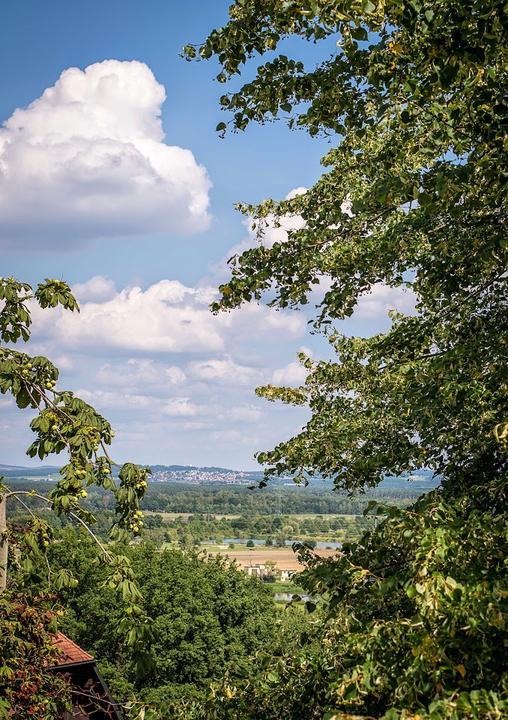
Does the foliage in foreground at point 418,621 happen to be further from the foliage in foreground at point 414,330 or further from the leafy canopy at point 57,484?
the leafy canopy at point 57,484

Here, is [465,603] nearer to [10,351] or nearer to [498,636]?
[498,636]

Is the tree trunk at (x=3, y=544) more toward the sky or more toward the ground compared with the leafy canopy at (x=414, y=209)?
more toward the ground

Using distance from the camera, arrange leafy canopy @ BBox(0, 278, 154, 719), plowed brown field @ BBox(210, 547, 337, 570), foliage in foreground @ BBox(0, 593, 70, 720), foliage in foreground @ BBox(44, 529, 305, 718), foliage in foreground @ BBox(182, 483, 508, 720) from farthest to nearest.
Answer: plowed brown field @ BBox(210, 547, 337, 570) → foliage in foreground @ BBox(44, 529, 305, 718) → foliage in foreground @ BBox(0, 593, 70, 720) → leafy canopy @ BBox(0, 278, 154, 719) → foliage in foreground @ BBox(182, 483, 508, 720)

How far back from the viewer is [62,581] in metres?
5.90

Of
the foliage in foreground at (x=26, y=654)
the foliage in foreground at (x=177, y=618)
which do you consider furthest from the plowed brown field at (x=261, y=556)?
the foliage in foreground at (x=26, y=654)

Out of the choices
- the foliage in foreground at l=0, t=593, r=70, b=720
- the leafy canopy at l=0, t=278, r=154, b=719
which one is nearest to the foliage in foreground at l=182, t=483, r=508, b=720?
the leafy canopy at l=0, t=278, r=154, b=719

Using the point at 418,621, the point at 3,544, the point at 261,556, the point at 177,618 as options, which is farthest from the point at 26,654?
the point at 261,556

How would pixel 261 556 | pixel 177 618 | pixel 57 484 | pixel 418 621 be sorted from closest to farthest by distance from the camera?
1. pixel 418 621
2. pixel 57 484
3. pixel 177 618
4. pixel 261 556

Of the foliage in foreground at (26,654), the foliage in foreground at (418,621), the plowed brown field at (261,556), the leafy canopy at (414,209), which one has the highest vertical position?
the leafy canopy at (414,209)

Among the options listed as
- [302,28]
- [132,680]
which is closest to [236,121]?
[302,28]

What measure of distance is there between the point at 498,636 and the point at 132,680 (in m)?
29.7

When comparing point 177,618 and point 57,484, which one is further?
point 177,618

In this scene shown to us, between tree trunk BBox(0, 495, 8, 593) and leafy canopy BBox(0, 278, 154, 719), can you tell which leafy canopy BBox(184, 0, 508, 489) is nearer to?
leafy canopy BBox(0, 278, 154, 719)

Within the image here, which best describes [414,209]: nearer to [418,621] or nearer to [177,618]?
[418,621]
